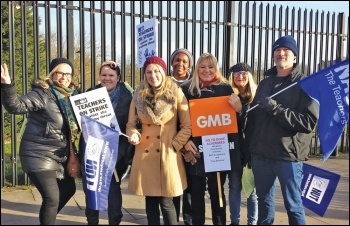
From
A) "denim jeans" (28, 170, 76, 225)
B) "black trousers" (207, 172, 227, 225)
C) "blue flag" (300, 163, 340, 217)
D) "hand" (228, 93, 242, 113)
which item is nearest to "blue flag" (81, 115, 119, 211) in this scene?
"denim jeans" (28, 170, 76, 225)

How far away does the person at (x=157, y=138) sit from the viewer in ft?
11.3

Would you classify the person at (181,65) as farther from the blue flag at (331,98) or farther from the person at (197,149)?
the blue flag at (331,98)

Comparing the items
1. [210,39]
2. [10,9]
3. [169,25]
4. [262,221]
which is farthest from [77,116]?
[210,39]

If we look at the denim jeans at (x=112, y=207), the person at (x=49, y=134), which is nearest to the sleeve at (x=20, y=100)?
the person at (x=49, y=134)

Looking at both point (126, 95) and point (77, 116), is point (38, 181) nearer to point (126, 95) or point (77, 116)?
point (77, 116)

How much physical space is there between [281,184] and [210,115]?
89cm

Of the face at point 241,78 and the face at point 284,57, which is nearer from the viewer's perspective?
the face at point 284,57

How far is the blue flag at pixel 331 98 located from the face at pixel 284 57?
0.23 m

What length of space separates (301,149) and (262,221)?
0.78 metres

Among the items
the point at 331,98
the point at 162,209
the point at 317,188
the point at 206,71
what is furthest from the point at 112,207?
the point at 331,98

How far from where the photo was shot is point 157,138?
137 inches

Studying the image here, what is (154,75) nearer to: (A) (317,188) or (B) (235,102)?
(B) (235,102)

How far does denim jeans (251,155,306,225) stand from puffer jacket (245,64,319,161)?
0.08 m

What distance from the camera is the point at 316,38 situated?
7.80 m
